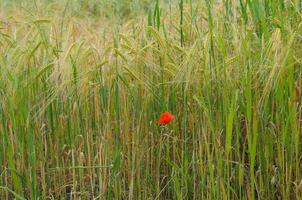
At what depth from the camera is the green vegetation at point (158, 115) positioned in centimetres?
150

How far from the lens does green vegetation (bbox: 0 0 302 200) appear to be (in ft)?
4.93

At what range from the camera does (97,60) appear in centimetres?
183

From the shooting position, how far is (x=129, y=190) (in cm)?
163

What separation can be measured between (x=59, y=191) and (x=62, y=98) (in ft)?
0.94

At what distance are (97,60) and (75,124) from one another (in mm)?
230

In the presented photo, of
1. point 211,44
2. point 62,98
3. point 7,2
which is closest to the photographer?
point 211,44

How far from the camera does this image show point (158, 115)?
5.52 feet

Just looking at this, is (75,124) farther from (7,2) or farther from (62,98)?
(7,2)

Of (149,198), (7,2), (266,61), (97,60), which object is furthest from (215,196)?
(7,2)

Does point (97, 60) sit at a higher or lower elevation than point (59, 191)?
higher

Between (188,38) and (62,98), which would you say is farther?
(188,38)

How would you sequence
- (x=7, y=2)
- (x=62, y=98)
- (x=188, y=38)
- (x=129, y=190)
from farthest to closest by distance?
1. (x=7, y=2)
2. (x=188, y=38)
3. (x=62, y=98)
4. (x=129, y=190)

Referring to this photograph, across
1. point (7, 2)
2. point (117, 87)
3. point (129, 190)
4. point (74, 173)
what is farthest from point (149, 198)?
point (7, 2)

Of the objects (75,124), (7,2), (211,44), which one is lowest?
(75,124)
